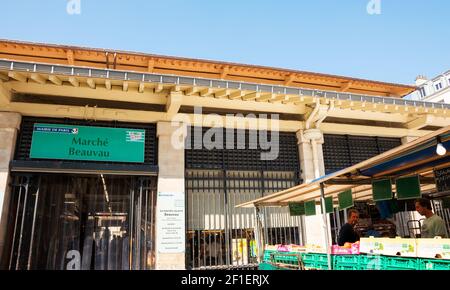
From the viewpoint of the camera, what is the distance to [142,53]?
982cm

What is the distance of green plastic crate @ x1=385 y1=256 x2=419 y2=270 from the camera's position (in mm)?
3643

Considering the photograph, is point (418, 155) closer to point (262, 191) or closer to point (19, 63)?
point (262, 191)

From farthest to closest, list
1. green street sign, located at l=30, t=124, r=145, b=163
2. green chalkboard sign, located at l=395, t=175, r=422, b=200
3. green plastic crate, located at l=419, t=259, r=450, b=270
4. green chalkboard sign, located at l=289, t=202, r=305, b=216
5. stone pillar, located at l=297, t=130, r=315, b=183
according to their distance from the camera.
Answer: stone pillar, located at l=297, t=130, r=315, b=183, green chalkboard sign, located at l=289, t=202, r=305, b=216, green street sign, located at l=30, t=124, r=145, b=163, green chalkboard sign, located at l=395, t=175, r=422, b=200, green plastic crate, located at l=419, t=259, r=450, b=270

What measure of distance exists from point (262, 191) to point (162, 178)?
9.56ft

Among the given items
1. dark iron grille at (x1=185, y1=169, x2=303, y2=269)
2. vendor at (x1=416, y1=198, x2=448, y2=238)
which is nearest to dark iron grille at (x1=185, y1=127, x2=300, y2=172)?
dark iron grille at (x1=185, y1=169, x2=303, y2=269)

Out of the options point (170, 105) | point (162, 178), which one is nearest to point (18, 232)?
point (162, 178)

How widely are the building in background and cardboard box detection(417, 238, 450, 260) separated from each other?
141 feet

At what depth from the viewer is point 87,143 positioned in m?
8.34

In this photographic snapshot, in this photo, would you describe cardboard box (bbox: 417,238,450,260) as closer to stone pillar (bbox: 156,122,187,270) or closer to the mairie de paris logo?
stone pillar (bbox: 156,122,187,270)

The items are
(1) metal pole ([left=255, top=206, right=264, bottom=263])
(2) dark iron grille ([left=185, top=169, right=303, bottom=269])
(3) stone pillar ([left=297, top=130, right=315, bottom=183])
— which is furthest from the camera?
(3) stone pillar ([left=297, top=130, right=315, bottom=183])

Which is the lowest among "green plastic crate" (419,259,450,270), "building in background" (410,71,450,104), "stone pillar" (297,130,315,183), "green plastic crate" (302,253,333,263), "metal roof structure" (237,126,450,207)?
"green plastic crate" (302,253,333,263)

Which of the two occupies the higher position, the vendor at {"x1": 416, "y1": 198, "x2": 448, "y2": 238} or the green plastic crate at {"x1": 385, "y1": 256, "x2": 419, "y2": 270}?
the vendor at {"x1": 416, "y1": 198, "x2": 448, "y2": 238}

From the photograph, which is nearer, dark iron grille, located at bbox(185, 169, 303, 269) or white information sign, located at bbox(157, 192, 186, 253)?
white information sign, located at bbox(157, 192, 186, 253)
